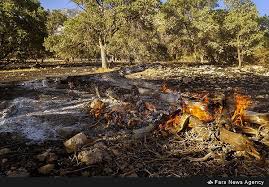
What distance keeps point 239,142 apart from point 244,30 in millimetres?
41908

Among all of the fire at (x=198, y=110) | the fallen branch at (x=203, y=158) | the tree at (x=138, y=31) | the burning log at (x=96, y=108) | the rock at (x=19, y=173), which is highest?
the tree at (x=138, y=31)

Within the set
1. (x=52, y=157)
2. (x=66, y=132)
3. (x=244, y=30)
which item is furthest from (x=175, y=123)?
(x=244, y=30)

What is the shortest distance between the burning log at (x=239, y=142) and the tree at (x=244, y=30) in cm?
3911

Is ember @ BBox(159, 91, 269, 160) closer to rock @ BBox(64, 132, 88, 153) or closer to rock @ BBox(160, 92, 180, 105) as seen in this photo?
rock @ BBox(64, 132, 88, 153)

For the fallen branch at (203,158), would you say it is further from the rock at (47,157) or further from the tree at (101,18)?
the tree at (101,18)

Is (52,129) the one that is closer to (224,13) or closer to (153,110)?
(153,110)

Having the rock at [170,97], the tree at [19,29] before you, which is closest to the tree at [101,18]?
the tree at [19,29]

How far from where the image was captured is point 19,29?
4294 cm

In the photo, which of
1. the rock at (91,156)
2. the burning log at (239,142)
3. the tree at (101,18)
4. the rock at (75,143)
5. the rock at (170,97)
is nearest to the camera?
the rock at (91,156)

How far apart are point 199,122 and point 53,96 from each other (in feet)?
29.9

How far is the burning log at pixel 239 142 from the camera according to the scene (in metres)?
8.02

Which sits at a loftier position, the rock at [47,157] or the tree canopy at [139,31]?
the tree canopy at [139,31]

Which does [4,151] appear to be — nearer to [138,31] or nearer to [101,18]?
[101,18]

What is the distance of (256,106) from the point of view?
47.0ft
